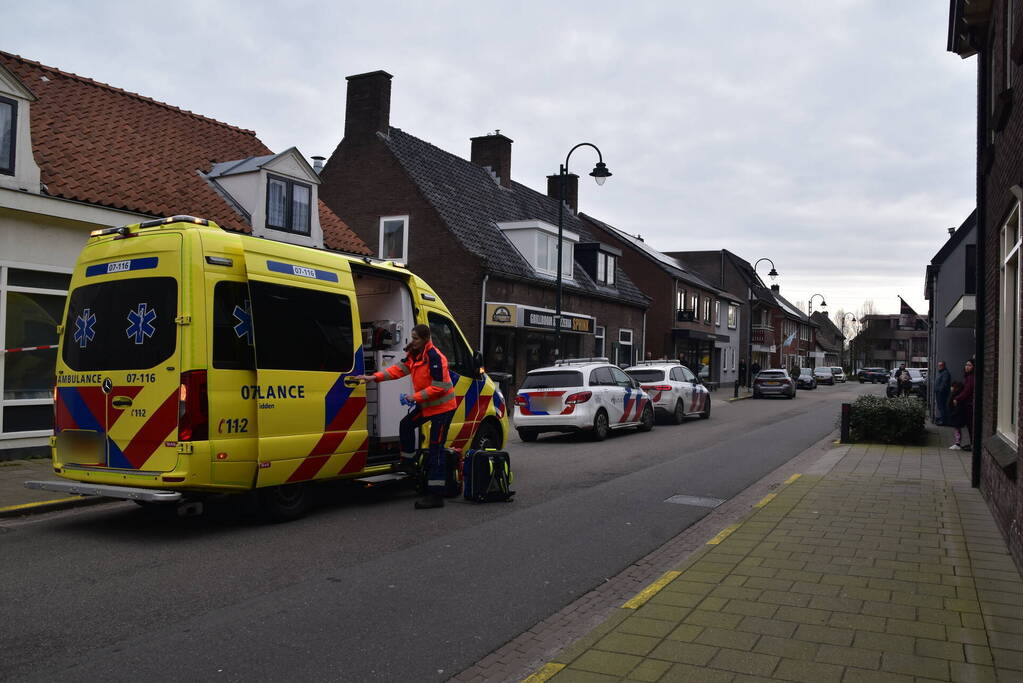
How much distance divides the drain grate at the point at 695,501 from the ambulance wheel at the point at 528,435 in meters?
7.14

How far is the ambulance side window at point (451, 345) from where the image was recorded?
1005 centimetres

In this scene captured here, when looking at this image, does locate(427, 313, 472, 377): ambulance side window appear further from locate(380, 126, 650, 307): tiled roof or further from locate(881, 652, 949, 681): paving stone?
locate(380, 126, 650, 307): tiled roof

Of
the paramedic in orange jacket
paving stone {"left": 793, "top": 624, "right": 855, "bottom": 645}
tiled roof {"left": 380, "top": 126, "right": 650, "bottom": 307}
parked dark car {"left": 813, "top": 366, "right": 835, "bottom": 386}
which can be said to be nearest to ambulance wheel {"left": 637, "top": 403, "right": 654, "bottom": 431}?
tiled roof {"left": 380, "top": 126, "right": 650, "bottom": 307}

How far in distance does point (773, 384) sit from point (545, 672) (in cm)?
3556

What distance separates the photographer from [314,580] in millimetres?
→ 5977

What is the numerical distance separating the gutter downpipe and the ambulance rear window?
28.6ft

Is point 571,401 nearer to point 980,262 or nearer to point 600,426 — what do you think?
point 600,426

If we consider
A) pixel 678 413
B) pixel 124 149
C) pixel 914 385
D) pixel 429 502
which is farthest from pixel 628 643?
pixel 914 385

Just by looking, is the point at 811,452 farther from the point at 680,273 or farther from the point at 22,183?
the point at 680,273

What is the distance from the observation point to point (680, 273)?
149ft

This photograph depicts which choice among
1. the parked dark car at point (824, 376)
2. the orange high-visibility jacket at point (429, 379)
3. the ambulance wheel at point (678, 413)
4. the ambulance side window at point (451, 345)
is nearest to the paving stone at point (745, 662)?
the orange high-visibility jacket at point (429, 379)

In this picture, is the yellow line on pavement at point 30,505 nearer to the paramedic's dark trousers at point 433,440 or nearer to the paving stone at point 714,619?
the paramedic's dark trousers at point 433,440

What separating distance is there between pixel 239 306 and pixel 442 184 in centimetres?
2093

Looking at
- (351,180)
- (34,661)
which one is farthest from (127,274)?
(351,180)
